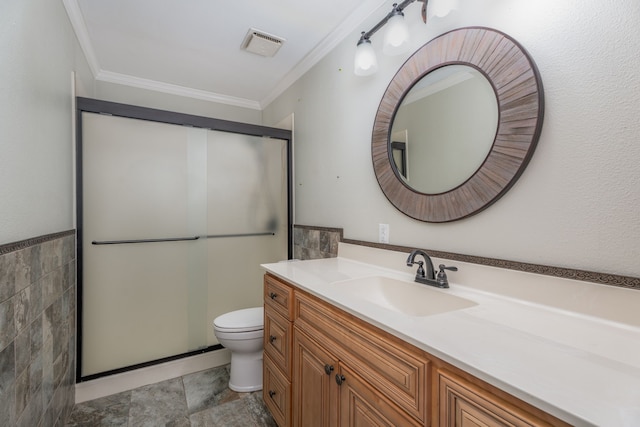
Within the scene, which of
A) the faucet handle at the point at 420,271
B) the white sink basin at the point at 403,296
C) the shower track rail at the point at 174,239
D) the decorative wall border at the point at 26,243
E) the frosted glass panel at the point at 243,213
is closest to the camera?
the decorative wall border at the point at 26,243

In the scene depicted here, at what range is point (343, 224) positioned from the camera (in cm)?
196

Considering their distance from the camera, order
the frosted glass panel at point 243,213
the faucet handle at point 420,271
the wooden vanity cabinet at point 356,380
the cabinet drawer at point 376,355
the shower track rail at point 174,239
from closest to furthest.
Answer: the wooden vanity cabinet at point 356,380 → the cabinet drawer at point 376,355 → the faucet handle at point 420,271 → the shower track rail at point 174,239 → the frosted glass panel at point 243,213

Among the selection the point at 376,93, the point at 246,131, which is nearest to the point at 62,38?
the point at 246,131

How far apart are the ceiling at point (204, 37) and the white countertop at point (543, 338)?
5.14ft

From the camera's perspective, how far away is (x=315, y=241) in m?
2.23

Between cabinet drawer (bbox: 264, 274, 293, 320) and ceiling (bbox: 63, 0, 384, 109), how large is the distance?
5.19ft

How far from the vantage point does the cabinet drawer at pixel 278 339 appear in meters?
1.39

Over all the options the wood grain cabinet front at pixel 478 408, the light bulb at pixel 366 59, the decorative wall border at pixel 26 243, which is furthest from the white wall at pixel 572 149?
the decorative wall border at pixel 26 243

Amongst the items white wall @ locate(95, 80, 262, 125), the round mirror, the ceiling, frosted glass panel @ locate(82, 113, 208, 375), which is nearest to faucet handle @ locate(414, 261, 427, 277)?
the round mirror

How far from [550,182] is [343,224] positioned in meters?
1.17

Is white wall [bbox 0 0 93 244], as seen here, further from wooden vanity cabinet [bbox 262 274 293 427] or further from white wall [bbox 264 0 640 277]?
white wall [bbox 264 0 640 277]

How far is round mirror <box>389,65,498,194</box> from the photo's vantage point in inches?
46.5

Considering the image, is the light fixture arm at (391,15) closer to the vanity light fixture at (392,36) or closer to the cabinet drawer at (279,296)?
the vanity light fixture at (392,36)

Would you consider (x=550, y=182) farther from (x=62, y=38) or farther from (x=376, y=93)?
(x=62, y=38)
